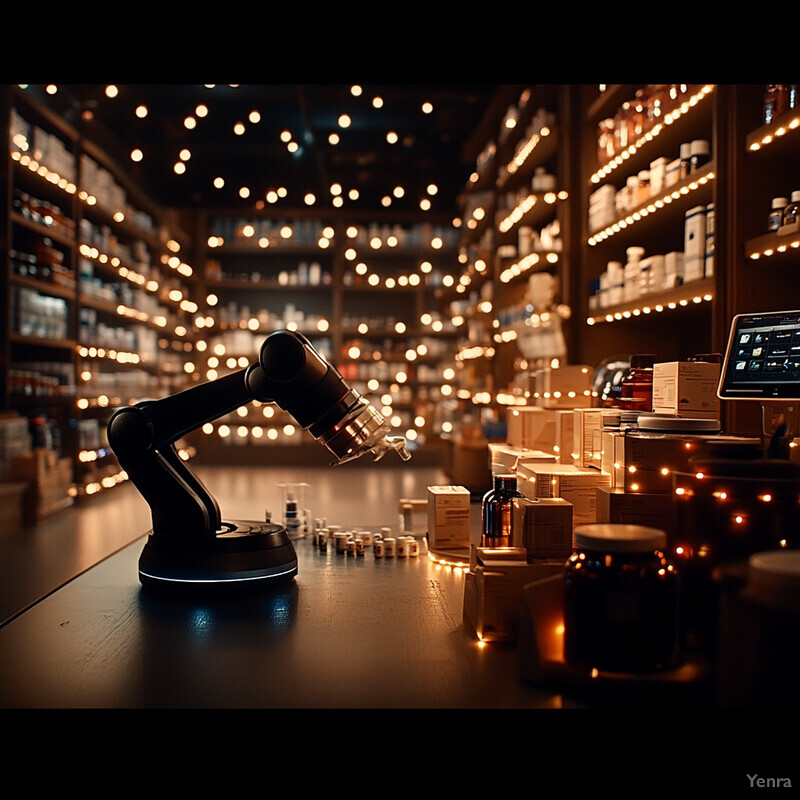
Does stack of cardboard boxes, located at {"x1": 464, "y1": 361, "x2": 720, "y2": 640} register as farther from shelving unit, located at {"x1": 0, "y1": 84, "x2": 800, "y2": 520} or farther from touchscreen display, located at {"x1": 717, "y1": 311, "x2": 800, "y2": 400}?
shelving unit, located at {"x1": 0, "y1": 84, "x2": 800, "y2": 520}

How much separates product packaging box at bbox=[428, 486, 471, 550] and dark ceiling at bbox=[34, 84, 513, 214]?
4.67 metres

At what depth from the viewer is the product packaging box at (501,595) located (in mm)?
1626

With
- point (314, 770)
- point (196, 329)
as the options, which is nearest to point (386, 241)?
point (196, 329)

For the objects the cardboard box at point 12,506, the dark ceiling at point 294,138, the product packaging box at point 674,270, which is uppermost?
the dark ceiling at point 294,138

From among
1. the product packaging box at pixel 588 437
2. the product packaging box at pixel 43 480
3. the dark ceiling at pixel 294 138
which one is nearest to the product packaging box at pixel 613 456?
the product packaging box at pixel 588 437

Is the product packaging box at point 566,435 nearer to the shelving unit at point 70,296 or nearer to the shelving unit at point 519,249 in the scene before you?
the shelving unit at point 519,249

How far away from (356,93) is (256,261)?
363 centimetres

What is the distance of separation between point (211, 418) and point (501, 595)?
3.13 ft

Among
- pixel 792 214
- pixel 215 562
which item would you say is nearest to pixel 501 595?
pixel 215 562

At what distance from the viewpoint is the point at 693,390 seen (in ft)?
7.40

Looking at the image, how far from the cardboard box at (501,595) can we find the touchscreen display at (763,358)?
0.78 metres

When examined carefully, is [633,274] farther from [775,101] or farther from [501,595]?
[501,595]

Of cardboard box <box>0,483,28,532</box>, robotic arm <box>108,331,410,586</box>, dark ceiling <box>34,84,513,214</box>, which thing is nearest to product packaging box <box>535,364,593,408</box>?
robotic arm <box>108,331,410,586</box>

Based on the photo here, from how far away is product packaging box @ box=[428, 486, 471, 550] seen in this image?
2531mm
